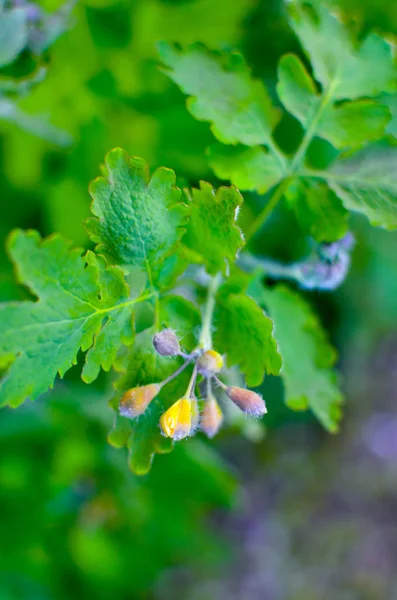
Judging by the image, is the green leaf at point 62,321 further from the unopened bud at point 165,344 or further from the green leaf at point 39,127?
the green leaf at point 39,127

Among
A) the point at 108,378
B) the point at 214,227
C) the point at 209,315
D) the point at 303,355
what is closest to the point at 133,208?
the point at 214,227

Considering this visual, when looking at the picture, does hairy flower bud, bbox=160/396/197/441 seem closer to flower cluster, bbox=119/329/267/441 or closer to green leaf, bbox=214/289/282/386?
flower cluster, bbox=119/329/267/441

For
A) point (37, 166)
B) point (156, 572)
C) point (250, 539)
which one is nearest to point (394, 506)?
point (250, 539)

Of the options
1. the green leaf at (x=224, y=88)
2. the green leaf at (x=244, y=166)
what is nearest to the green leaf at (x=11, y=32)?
the green leaf at (x=224, y=88)

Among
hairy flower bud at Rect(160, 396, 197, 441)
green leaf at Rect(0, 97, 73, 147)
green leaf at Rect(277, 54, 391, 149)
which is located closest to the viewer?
hairy flower bud at Rect(160, 396, 197, 441)

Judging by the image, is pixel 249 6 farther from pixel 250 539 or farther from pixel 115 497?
pixel 250 539

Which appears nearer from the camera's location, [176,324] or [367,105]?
[176,324]

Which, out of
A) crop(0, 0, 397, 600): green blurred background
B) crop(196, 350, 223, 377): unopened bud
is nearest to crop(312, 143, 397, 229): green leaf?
crop(196, 350, 223, 377): unopened bud
